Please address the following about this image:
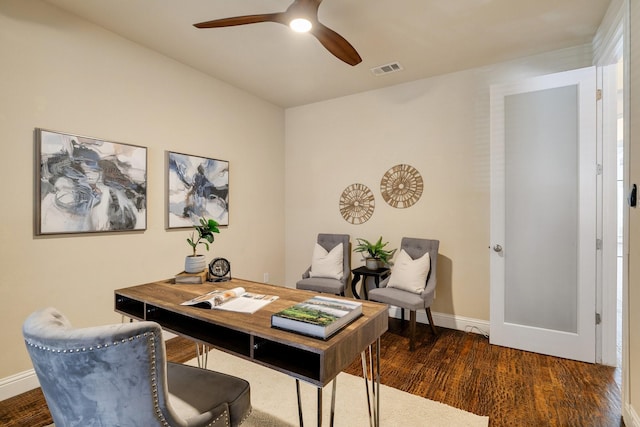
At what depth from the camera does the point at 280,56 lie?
3.10 m

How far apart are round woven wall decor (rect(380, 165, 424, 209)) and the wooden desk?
2.30m

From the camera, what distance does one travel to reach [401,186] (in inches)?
148

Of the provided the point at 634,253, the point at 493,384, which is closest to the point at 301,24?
the point at 634,253

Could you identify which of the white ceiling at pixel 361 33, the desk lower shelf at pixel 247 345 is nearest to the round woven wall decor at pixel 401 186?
the white ceiling at pixel 361 33

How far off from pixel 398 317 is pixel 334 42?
299cm

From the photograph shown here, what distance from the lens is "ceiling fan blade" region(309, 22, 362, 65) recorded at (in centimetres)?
202

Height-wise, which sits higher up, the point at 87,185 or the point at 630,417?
the point at 87,185

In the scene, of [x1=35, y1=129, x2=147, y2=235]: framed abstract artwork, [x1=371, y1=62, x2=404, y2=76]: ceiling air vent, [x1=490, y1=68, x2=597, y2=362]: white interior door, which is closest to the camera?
[x1=35, y1=129, x2=147, y2=235]: framed abstract artwork

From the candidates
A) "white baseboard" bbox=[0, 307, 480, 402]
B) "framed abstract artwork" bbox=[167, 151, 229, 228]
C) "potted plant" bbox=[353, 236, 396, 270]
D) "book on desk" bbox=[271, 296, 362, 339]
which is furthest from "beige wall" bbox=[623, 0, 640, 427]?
"framed abstract artwork" bbox=[167, 151, 229, 228]

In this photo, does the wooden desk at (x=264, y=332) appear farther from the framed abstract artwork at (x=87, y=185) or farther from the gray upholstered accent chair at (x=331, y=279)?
the gray upholstered accent chair at (x=331, y=279)

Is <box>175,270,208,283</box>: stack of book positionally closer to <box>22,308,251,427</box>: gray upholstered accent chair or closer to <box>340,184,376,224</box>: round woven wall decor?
<box>22,308,251,427</box>: gray upholstered accent chair

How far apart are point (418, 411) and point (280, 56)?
A: 10.4 ft

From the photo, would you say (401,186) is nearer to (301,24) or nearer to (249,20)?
(301,24)

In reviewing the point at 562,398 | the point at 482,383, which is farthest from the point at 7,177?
the point at 562,398
